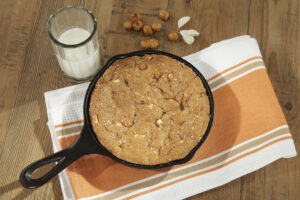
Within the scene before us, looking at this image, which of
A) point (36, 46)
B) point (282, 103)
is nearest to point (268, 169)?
point (282, 103)

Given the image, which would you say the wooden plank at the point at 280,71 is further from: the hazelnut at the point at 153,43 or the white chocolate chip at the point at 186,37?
the hazelnut at the point at 153,43

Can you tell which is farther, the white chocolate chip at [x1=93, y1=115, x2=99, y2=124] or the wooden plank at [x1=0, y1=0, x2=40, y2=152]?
the wooden plank at [x1=0, y1=0, x2=40, y2=152]

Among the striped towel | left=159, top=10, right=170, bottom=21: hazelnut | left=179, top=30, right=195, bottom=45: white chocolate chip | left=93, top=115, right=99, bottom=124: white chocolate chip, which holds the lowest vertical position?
the striped towel

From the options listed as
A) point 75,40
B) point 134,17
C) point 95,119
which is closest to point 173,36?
point 134,17

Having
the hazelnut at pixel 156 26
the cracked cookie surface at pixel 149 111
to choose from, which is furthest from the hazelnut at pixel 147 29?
the cracked cookie surface at pixel 149 111

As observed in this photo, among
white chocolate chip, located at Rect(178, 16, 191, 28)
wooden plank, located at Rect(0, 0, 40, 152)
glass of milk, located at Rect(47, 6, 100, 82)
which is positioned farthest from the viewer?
white chocolate chip, located at Rect(178, 16, 191, 28)

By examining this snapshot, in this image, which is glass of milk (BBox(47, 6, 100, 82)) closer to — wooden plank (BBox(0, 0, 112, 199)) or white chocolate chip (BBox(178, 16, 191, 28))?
wooden plank (BBox(0, 0, 112, 199))

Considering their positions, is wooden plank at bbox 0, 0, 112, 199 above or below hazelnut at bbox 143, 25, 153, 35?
below

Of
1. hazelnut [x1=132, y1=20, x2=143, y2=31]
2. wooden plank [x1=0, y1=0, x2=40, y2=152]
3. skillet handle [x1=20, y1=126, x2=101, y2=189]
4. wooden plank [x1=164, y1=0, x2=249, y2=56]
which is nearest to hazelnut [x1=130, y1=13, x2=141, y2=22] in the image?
hazelnut [x1=132, y1=20, x2=143, y2=31]
